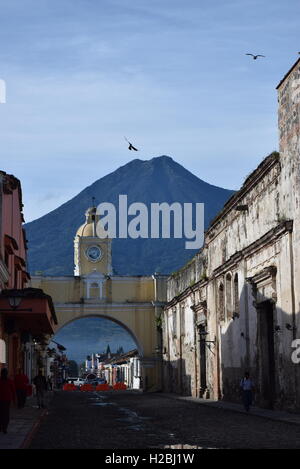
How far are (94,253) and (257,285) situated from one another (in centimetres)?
3759

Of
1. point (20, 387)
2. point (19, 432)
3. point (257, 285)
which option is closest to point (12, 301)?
point (20, 387)

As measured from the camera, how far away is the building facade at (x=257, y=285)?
23.2 m

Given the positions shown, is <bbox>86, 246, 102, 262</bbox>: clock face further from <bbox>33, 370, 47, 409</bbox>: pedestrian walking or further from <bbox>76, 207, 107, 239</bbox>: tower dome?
<bbox>33, 370, 47, 409</bbox>: pedestrian walking

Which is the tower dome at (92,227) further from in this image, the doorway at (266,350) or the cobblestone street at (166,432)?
the cobblestone street at (166,432)

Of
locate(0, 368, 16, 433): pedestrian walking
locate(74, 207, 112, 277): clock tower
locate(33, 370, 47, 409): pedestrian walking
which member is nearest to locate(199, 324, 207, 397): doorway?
locate(33, 370, 47, 409): pedestrian walking

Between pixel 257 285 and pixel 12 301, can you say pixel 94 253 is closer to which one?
pixel 257 285

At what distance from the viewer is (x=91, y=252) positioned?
64.0m

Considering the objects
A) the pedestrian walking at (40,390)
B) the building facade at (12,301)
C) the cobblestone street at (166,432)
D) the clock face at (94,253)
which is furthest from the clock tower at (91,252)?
the cobblestone street at (166,432)

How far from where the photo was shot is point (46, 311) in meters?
25.5

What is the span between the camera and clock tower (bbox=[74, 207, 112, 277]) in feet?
207

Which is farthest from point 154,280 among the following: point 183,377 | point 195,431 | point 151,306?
point 195,431

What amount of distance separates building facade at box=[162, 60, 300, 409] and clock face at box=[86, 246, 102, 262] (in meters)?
22.8
